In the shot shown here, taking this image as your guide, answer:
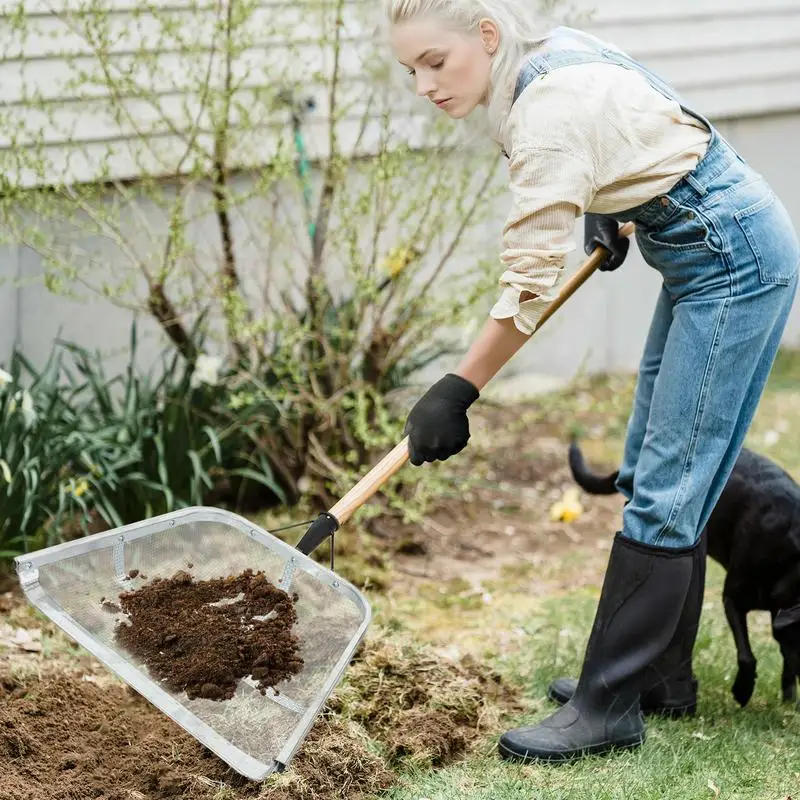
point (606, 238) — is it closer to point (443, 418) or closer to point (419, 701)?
point (443, 418)

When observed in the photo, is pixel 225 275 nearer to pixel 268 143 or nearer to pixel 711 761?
pixel 268 143

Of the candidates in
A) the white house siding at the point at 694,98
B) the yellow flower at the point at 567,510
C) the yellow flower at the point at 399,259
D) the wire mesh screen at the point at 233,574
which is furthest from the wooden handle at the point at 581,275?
the white house siding at the point at 694,98

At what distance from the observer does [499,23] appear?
2.61 meters

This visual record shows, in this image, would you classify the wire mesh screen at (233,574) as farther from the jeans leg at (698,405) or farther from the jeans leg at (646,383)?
the jeans leg at (646,383)

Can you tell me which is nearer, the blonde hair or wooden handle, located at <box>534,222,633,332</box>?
the blonde hair

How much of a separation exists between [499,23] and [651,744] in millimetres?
1900

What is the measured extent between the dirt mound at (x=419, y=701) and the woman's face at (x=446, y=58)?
1565 millimetres

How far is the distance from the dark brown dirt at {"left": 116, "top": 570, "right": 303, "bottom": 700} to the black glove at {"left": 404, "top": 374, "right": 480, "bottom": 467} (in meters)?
0.50

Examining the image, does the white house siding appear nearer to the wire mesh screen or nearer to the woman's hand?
the wire mesh screen

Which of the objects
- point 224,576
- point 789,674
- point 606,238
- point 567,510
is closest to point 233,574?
point 224,576

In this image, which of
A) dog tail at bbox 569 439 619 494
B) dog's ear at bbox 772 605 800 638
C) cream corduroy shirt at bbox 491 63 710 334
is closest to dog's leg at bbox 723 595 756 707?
dog's ear at bbox 772 605 800 638

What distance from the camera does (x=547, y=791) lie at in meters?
2.87

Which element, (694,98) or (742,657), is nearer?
(742,657)

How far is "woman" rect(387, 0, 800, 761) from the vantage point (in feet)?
8.46
